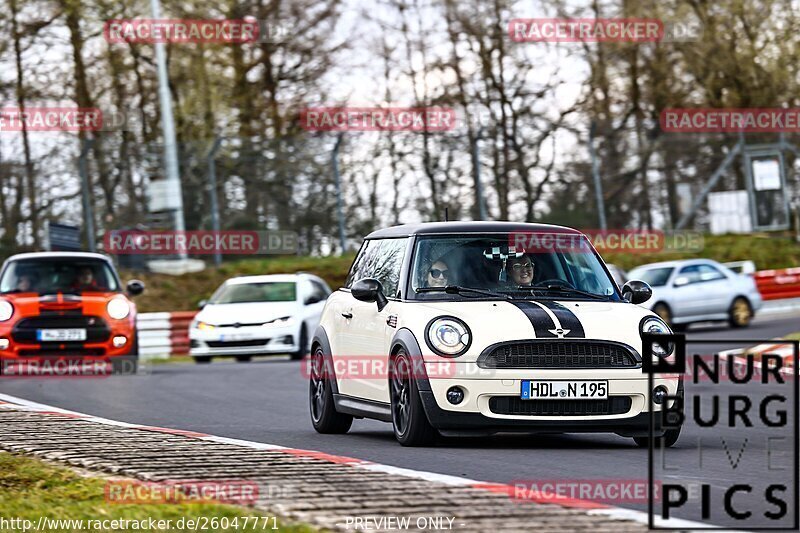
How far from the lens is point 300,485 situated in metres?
7.38

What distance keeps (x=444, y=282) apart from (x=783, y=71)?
1286 inches

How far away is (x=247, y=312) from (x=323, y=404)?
46.6 feet

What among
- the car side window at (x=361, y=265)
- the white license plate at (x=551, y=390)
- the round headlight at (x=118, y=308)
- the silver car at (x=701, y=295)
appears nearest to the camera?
the white license plate at (x=551, y=390)

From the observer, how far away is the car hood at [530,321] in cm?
1016

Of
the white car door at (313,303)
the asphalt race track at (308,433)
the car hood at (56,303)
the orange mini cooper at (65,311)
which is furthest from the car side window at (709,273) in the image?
the car hood at (56,303)

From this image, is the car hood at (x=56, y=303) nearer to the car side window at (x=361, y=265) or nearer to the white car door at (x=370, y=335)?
the car side window at (x=361, y=265)

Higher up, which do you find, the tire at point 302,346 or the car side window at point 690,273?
the car side window at point 690,273

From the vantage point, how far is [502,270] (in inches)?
436

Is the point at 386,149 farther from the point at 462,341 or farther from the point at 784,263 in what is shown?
Result: the point at 462,341

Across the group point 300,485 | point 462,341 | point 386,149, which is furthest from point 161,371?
point 300,485

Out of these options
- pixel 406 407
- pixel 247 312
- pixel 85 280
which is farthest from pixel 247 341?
pixel 406 407

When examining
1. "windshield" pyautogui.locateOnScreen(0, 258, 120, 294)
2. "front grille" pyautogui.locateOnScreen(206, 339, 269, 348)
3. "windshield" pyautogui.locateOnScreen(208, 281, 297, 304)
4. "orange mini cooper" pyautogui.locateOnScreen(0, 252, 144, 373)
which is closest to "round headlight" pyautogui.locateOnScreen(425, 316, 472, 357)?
"orange mini cooper" pyautogui.locateOnScreen(0, 252, 144, 373)

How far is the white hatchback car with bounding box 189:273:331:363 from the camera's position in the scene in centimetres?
2588

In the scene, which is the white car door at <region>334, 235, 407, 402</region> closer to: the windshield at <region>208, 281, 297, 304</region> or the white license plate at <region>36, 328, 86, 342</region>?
the white license plate at <region>36, 328, 86, 342</region>
